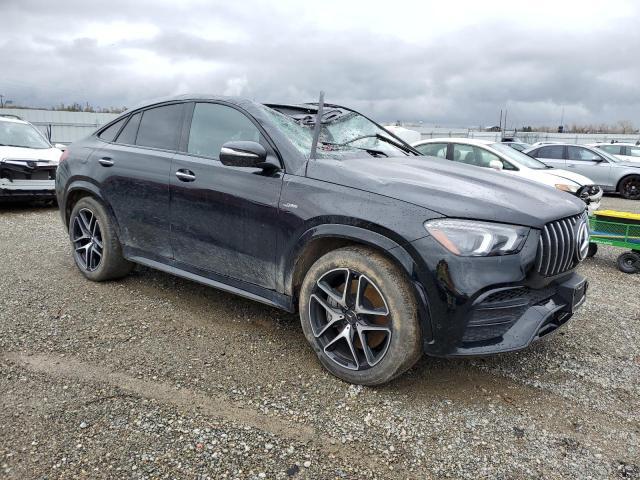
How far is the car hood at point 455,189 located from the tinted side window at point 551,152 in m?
12.5

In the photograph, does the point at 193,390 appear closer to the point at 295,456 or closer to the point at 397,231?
the point at 295,456

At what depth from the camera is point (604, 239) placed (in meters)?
6.17

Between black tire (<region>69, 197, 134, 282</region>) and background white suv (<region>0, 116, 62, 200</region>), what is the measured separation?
473 cm

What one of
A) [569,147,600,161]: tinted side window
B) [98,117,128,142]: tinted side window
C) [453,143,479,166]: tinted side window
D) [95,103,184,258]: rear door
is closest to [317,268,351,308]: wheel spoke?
[95,103,184,258]: rear door

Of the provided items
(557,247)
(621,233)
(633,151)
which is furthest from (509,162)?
(633,151)

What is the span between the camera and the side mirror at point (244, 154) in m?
3.19

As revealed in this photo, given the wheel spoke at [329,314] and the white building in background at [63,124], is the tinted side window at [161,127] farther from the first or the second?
the white building in background at [63,124]

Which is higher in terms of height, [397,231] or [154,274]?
[397,231]

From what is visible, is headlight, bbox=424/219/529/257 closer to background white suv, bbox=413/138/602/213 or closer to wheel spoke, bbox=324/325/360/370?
wheel spoke, bbox=324/325/360/370

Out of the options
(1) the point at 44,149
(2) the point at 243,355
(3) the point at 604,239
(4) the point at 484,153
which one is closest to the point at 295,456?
(2) the point at 243,355

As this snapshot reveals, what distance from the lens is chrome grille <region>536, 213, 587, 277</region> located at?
2752mm

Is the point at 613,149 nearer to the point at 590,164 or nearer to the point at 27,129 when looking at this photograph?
the point at 590,164

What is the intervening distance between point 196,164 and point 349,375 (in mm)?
1862

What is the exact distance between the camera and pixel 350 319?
3.00 meters
